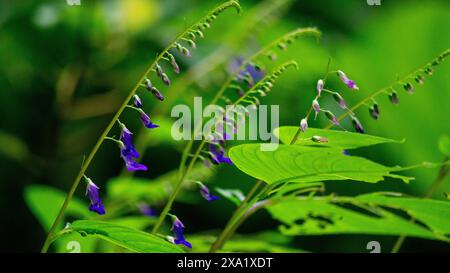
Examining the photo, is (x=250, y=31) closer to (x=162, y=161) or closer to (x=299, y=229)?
(x=299, y=229)

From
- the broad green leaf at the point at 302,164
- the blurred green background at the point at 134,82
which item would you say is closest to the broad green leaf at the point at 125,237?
the broad green leaf at the point at 302,164

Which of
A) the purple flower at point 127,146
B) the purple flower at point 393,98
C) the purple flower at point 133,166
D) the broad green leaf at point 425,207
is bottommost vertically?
the broad green leaf at point 425,207

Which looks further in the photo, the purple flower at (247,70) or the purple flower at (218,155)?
the purple flower at (247,70)

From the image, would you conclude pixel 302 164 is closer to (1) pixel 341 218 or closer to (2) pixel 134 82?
(1) pixel 341 218

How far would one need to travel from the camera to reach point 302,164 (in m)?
0.82

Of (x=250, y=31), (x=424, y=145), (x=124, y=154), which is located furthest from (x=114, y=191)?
(x=424, y=145)

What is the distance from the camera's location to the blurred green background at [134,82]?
2029 mm

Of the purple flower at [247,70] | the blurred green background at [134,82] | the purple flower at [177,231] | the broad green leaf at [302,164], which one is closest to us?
the broad green leaf at [302,164]

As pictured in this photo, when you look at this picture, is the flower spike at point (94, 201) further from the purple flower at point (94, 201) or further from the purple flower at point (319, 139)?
the purple flower at point (319, 139)

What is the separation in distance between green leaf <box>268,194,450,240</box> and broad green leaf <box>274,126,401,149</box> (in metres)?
0.13

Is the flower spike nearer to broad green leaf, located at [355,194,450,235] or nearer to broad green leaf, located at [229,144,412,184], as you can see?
broad green leaf, located at [229,144,412,184]

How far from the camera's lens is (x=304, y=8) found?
2885 mm

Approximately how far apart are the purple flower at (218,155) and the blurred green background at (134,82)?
909 millimetres

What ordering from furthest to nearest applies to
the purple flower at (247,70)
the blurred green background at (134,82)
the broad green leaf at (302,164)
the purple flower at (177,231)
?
1. the blurred green background at (134,82)
2. the purple flower at (247,70)
3. the purple flower at (177,231)
4. the broad green leaf at (302,164)
